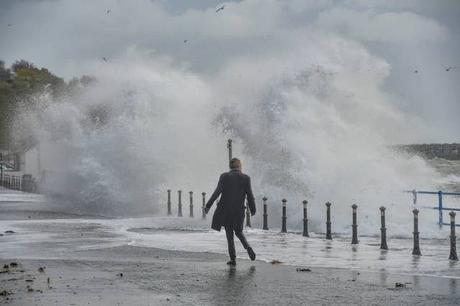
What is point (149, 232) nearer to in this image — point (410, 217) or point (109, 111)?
point (410, 217)

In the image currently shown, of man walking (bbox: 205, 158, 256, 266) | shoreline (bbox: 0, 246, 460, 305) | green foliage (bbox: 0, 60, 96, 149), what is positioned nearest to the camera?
shoreline (bbox: 0, 246, 460, 305)

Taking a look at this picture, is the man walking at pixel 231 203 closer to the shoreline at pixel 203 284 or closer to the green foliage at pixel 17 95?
the shoreline at pixel 203 284

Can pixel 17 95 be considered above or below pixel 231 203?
above

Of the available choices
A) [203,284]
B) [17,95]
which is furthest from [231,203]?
[17,95]

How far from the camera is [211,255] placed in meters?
16.0

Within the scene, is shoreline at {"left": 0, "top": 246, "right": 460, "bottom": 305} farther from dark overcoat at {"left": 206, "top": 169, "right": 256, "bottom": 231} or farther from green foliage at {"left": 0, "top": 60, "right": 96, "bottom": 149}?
green foliage at {"left": 0, "top": 60, "right": 96, "bottom": 149}

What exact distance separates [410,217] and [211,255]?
16.1 metres

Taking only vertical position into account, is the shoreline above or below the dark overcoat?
below

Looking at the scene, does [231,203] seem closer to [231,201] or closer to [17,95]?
[231,201]

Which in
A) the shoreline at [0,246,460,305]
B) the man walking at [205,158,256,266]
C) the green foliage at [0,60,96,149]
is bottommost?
the shoreline at [0,246,460,305]

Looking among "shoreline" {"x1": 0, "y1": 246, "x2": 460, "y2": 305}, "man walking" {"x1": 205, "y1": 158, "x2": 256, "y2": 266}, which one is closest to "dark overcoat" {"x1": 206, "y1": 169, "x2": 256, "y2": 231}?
"man walking" {"x1": 205, "y1": 158, "x2": 256, "y2": 266}

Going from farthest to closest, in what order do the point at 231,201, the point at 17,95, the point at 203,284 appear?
1. the point at 17,95
2. the point at 231,201
3. the point at 203,284

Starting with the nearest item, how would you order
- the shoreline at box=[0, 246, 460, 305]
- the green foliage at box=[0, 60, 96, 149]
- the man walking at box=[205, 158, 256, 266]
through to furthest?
the shoreline at box=[0, 246, 460, 305] → the man walking at box=[205, 158, 256, 266] → the green foliage at box=[0, 60, 96, 149]

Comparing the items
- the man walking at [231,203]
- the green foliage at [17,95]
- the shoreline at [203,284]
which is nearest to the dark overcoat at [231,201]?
the man walking at [231,203]
